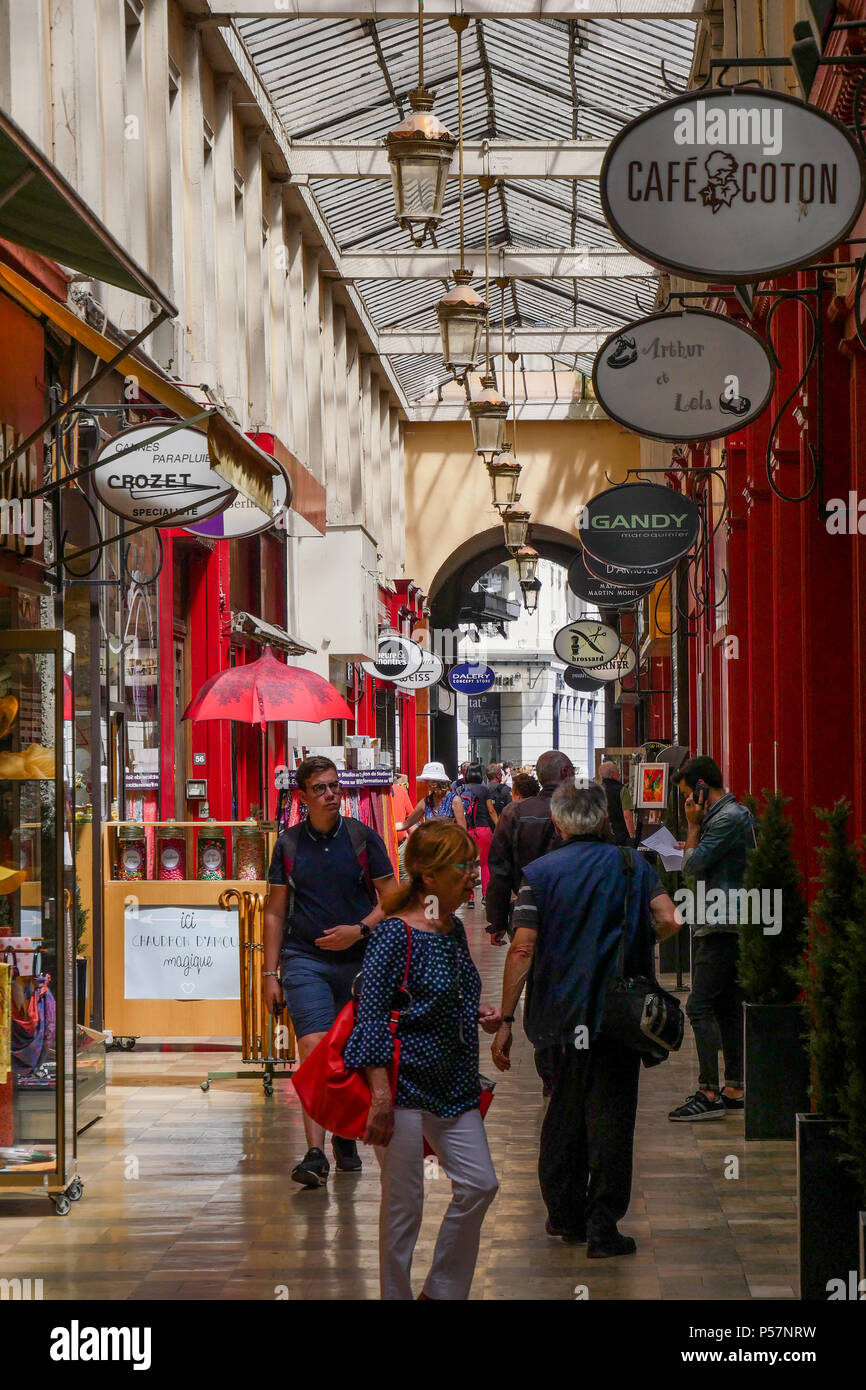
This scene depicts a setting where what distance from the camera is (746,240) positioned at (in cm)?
546

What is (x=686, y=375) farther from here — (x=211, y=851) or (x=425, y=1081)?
(x=211, y=851)

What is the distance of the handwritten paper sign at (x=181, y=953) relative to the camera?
10586 mm

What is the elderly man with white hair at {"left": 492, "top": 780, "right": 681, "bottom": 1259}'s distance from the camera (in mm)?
6363

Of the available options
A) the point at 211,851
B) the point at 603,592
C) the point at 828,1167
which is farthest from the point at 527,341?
the point at 828,1167

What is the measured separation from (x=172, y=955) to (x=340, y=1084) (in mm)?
5914

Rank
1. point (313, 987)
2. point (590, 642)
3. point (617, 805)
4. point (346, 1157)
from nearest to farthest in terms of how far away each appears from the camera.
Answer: point (313, 987), point (346, 1157), point (617, 805), point (590, 642)

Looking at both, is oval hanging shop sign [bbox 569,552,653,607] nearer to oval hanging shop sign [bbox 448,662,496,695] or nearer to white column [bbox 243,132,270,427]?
white column [bbox 243,132,270,427]

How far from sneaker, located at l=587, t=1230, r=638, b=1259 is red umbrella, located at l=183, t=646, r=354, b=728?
605 centimetres

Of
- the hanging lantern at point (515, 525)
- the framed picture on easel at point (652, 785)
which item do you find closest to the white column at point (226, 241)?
the framed picture on easel at point (652, 785)

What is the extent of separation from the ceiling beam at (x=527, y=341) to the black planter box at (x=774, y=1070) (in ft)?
73.0

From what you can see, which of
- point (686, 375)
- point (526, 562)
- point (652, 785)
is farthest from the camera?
point (526, 562)

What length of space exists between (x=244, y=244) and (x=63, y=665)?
12127 mm

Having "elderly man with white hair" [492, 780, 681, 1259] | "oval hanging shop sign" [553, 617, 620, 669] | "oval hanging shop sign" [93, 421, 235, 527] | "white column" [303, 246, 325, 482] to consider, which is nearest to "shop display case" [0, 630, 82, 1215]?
"elderly man with white hair" [492, 780, 681, 1259]

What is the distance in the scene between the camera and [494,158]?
795 inches
